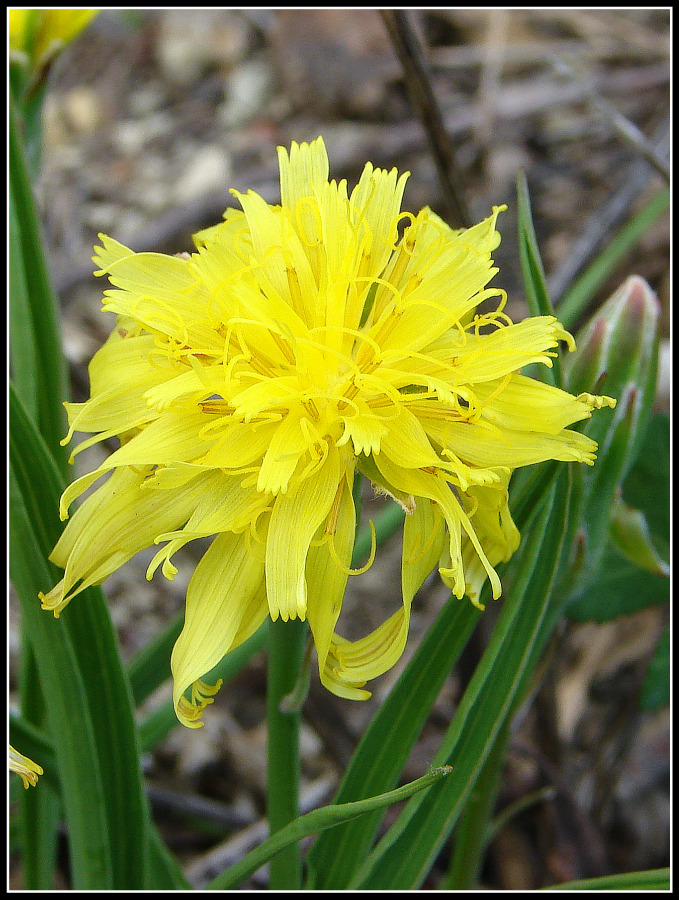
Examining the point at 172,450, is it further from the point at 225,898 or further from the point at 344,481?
the point at 225,898

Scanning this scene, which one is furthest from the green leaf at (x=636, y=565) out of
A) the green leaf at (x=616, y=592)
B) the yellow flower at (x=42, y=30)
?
the yellow flower at (x=42, y=30)

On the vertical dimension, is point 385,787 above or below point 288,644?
below

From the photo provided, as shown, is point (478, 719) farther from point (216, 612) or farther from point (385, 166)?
→ point (385, 166)

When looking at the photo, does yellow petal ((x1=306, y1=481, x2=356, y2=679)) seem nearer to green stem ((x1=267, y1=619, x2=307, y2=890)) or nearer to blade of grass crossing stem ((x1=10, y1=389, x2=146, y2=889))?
green stem ((x1=267, y1=619, x2=307, y2=890))

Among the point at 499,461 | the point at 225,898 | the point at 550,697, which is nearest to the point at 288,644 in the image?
the point at 499,461

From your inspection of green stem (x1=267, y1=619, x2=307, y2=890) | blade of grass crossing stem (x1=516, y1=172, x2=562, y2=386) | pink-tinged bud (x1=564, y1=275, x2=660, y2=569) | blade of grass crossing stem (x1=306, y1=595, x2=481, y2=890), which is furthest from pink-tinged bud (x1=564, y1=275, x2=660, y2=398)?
green stem (x1=267, y1=619, x2=307, y2=890)

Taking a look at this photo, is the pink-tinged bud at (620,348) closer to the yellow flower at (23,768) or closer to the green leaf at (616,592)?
the green leaf at (616,592)
